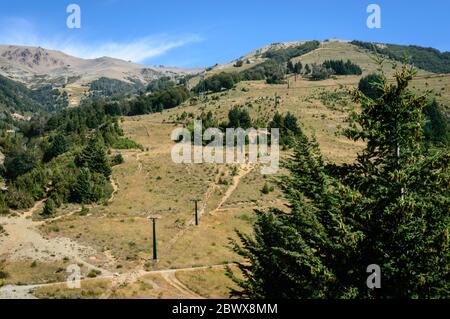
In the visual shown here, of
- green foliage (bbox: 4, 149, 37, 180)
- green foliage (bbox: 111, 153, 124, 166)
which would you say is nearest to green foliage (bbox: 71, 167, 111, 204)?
green foliage (bbox: 111, 153, 124, 166)

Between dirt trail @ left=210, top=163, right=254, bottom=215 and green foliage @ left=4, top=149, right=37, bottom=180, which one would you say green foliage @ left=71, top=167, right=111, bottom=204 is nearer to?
dirt trail @ left=210, top=163, right=254, bottom=215

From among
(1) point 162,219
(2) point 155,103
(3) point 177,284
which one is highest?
(2) point 155,103

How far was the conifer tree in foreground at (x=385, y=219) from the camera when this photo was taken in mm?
12648

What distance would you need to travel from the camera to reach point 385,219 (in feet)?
43.2

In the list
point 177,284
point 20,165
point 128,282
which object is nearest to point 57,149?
point 20,165

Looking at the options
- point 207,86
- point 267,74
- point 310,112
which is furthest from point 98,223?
point 267,74

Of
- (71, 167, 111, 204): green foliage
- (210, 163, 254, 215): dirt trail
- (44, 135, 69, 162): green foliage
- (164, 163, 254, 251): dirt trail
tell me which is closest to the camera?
(164, 163, 254, 251): dirt trail

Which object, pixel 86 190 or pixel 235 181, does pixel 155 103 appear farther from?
pixel 86 190

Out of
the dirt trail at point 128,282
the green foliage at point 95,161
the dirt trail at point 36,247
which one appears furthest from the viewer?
the green foliage at point 95,161

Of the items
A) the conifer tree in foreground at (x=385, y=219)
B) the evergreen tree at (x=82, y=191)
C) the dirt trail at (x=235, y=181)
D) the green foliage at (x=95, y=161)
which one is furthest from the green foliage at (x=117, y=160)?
the conifer tree in foreground at (x=385, y=219)

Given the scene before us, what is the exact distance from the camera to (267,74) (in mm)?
198125

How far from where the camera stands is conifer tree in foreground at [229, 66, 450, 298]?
12648 millimetres

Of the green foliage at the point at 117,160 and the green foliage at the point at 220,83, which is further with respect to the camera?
the green foliage at the point at 220,83

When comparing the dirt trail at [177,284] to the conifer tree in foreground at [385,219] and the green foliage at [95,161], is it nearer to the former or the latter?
the conifer tree in foreground at [385,219]
